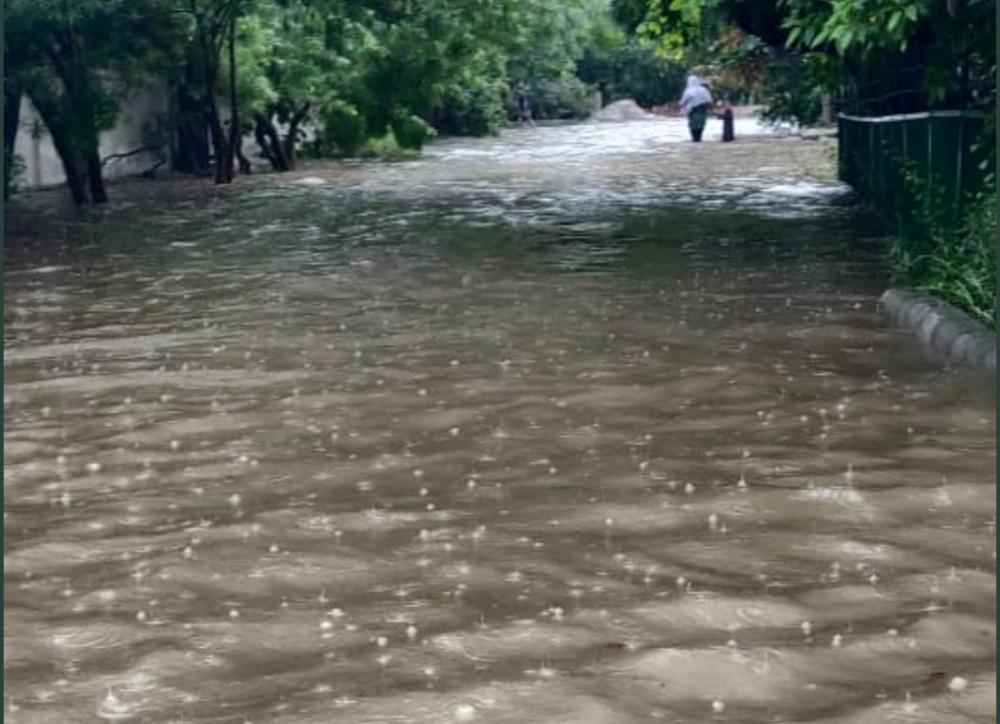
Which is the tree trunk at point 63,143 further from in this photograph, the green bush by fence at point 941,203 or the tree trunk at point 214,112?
the green bush by fence at point 941,203

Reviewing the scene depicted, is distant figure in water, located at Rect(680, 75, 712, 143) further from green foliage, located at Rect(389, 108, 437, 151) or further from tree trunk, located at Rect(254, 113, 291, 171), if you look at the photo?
tree trunk, located at Rect(254, 113, 291, 171)

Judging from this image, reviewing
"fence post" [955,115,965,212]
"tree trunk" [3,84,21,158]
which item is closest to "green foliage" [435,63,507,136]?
"tree trunk" [3,84,21,158]

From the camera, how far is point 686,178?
944 inches

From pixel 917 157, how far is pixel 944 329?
4983 millimetres

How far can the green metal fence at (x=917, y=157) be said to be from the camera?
40.1 ft

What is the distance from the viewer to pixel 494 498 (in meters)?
6.58

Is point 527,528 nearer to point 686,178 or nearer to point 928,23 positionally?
point 928,23

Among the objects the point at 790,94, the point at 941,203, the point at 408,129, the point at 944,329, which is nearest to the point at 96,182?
the point at 790,94

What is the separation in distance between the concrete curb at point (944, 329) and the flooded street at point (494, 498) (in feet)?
0.54

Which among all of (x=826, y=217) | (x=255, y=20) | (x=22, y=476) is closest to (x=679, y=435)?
(x=22, y=476)

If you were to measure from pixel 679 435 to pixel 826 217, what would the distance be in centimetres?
1023

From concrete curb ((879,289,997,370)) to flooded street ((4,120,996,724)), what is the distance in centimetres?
16

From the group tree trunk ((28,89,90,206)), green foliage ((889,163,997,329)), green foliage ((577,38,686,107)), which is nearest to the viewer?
green foliage ((889,163,997,329))

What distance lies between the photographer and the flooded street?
4637 mm
